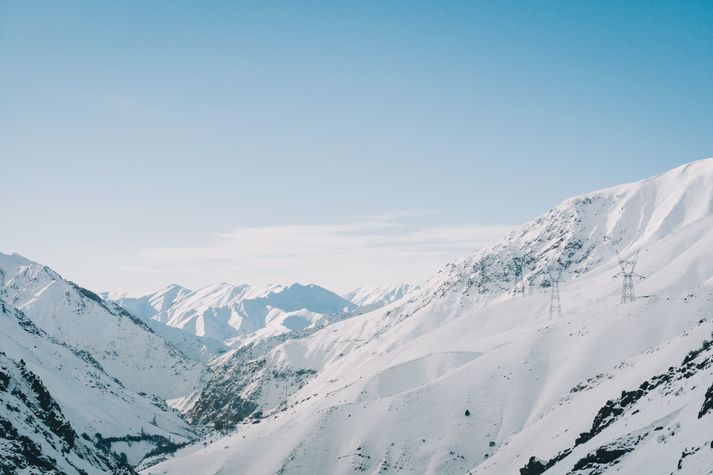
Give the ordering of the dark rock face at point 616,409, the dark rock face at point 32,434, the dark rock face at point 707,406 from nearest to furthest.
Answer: the dark rock face at point 707,406 < the dark rock face at point 616,409 < the dark rock face at point 32,434

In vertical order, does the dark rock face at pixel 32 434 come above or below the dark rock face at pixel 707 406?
below

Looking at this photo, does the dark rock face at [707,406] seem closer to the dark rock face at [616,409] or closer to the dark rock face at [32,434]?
the dark rock face at [616,409]

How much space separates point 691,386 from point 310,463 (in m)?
80.1

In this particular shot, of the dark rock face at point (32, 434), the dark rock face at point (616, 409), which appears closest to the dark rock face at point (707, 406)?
the dark rock face at point (616, 409)

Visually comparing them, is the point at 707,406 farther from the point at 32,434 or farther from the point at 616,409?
→ the point at 32,434

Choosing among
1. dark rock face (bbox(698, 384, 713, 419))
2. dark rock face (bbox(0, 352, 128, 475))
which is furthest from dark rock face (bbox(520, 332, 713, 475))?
dark rock face (bbox(0, 352, 128, 475))

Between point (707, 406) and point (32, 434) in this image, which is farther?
point (32, 434)

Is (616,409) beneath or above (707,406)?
beneath

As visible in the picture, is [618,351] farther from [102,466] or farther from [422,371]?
[102,466]

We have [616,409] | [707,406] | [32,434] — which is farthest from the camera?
[32,434]

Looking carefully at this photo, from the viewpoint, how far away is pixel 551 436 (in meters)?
75.9

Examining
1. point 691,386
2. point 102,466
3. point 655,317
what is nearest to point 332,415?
point 102,466

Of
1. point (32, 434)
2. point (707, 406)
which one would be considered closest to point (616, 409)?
point (707, 406)

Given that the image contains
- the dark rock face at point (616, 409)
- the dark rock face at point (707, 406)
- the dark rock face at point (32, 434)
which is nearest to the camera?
the dark rock face at point (707, 406)
